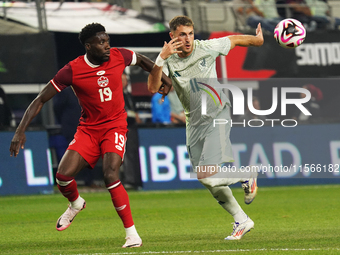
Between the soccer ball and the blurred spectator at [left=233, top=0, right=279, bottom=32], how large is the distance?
10.5m

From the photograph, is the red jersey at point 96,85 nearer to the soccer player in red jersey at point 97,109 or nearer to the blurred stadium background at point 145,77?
the soccer player in red jersey at point 97,109

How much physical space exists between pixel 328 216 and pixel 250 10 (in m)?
10.6

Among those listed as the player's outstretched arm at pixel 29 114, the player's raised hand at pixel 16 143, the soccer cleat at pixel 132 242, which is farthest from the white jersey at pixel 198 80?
the player's raised hand at pixel 16 143

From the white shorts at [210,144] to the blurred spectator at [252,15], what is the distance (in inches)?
456

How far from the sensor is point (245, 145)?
14.9 meters

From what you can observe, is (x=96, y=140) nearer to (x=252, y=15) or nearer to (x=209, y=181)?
(x=209, y=181)

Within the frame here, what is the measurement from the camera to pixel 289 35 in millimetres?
8211

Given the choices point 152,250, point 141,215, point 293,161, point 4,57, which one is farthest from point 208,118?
point 4,57

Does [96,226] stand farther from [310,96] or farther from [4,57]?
[310,96]

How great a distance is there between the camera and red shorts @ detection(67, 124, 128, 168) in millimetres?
7156

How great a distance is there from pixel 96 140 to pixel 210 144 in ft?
4.16

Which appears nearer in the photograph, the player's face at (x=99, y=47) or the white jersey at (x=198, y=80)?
the player's face at (x=99, y=47)

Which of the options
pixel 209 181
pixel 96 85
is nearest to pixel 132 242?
pixel 209 181

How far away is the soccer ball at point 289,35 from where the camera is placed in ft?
26.9
